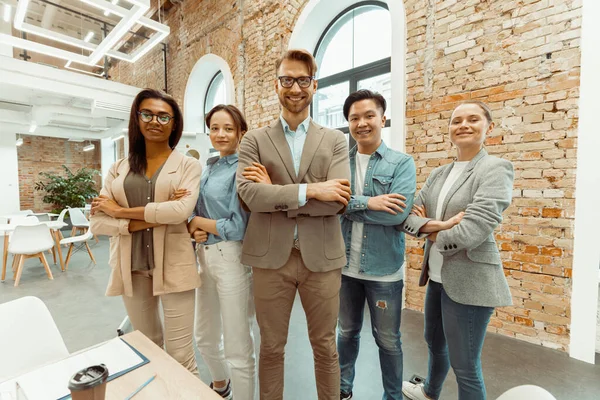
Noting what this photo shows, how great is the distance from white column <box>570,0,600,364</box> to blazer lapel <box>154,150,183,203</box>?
3.08 m

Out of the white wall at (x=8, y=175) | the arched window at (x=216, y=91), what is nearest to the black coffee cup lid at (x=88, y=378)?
the arched window at (x=216, y=91)

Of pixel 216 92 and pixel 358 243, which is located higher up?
pixel 216 92

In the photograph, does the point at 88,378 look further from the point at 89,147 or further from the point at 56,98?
the point at 89,147

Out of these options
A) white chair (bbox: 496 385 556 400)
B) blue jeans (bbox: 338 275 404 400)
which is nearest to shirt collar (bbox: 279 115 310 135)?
blue jeans (bbox: 338 275 404 400)

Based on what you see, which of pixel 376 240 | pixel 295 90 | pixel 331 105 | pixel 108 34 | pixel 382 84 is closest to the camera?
pixel 295 90

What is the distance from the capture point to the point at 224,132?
1818 mm

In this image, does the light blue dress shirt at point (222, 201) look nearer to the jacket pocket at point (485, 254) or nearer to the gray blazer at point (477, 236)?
the gray blazer at point (477, 236)

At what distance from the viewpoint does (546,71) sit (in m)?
2.45

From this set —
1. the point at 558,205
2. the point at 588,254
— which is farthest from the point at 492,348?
the point at 558,205

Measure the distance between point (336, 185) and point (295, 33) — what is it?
4038 millimetres

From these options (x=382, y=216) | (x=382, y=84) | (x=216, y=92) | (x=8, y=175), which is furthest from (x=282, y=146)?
(x=8, y=175)

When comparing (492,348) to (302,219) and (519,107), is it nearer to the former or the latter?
(519,107)

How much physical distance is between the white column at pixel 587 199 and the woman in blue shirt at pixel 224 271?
8.77 feet

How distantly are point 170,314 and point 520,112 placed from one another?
10.5 feet
